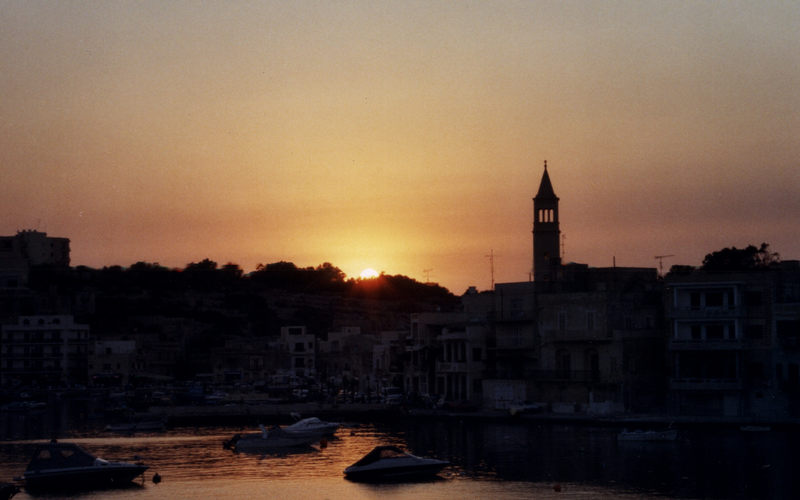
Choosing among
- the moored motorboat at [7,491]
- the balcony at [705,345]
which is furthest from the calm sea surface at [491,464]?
the balcony at [705,345]

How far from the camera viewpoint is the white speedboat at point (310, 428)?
67.9 meters

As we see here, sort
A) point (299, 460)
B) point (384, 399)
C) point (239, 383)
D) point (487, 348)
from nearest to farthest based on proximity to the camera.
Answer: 1. point (299, 460)
2. point (487, 348)
3. point (384, 399)
4. point (239, 383)

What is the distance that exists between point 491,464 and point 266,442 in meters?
14.2

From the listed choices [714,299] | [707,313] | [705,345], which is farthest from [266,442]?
[714,299]

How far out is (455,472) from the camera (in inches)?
2132

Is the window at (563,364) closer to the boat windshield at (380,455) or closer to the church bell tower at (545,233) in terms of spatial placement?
the church bell tower at (545,233)

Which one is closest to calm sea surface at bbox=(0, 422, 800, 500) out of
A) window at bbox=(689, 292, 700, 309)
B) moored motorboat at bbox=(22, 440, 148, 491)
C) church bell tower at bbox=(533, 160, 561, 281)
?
moored motorboat at bbox=(22, 440, 148, 491)

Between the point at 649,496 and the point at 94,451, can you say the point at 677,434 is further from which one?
the point at 94,451

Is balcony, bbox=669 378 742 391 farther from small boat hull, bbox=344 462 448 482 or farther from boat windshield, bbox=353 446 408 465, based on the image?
boat windshield, bbox=353 446 408 465

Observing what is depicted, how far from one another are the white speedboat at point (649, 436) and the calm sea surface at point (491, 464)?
82 cm

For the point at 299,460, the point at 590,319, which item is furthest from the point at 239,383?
the point at 299,460

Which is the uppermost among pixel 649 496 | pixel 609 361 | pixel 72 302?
pixel 72 302

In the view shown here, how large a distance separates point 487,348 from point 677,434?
73.5 ft

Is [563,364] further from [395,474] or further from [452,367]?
[395,474]
